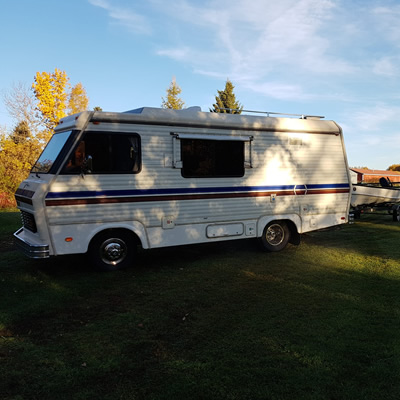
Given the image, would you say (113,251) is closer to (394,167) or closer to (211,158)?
(211,158)

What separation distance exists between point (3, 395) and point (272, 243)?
6.41m

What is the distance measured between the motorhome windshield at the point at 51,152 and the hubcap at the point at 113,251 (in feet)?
5.65

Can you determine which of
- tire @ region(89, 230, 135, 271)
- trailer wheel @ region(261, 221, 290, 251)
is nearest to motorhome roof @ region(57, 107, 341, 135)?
tire @ region(89, 230, 135, 271)

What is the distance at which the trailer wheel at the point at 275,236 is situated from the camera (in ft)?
27.2

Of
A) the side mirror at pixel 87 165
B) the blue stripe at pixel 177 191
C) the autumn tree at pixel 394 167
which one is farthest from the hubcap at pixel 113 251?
the autumn tree at pixel 394 167

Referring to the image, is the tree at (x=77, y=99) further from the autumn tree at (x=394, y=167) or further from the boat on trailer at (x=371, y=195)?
the autumn tree at (x=394, y=167)

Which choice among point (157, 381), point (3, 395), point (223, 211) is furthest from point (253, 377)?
point (223, 211)

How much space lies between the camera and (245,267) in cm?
716

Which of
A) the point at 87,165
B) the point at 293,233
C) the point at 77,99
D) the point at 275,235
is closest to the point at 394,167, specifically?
the point at 77,99

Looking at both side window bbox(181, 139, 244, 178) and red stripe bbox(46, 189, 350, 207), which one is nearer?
red stripe bbox(46, 189, 350, 207)

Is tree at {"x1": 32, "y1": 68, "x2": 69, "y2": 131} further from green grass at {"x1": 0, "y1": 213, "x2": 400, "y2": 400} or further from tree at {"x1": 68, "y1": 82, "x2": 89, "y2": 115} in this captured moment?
green grass at {"x1": 0, "y1": 213, "x2": 400, "y2": 400}

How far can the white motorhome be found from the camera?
20.6 feet

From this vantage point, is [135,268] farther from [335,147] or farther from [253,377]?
[335,147]

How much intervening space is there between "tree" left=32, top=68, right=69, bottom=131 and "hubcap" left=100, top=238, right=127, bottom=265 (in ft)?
85.4
